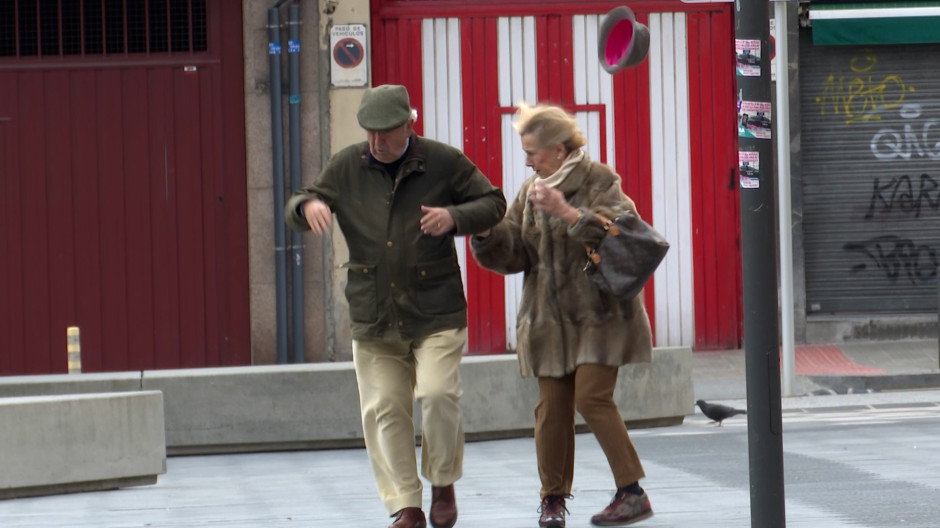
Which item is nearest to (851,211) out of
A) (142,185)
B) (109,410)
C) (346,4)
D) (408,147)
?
(346,4)

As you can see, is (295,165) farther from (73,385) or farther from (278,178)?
(73,385)

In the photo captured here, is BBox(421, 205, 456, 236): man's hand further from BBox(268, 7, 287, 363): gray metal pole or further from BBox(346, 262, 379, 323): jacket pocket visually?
BBox(268, 7, 287, 363): gray metal pole

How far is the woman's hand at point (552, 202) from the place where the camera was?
5.93 meters

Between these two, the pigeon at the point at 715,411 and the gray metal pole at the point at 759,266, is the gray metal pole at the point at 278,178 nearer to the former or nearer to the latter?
the pigeon at the point at 715,411

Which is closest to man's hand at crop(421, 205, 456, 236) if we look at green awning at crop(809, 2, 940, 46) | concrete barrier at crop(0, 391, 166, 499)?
concrete barrier at crop(0, 391, 166, 499)

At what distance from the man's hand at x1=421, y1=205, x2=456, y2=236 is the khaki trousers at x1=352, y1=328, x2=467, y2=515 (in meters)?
0.45

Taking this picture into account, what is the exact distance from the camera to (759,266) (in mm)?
4867

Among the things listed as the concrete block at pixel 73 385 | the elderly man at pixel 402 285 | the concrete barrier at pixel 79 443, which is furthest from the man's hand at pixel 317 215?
the concrete block at pixel 73 385

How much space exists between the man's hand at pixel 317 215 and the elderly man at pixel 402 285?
34 mm

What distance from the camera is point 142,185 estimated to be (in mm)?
15469

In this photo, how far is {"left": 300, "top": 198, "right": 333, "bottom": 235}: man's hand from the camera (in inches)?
235

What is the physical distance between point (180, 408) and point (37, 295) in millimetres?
6052

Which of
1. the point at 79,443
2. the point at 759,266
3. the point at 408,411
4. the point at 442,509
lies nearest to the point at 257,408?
the point at 79,443

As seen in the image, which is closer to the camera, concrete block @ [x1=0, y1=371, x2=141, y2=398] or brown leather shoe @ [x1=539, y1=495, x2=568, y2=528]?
brown leather shoe @ [x1=539, y1=495, x2=568, y2=528]
